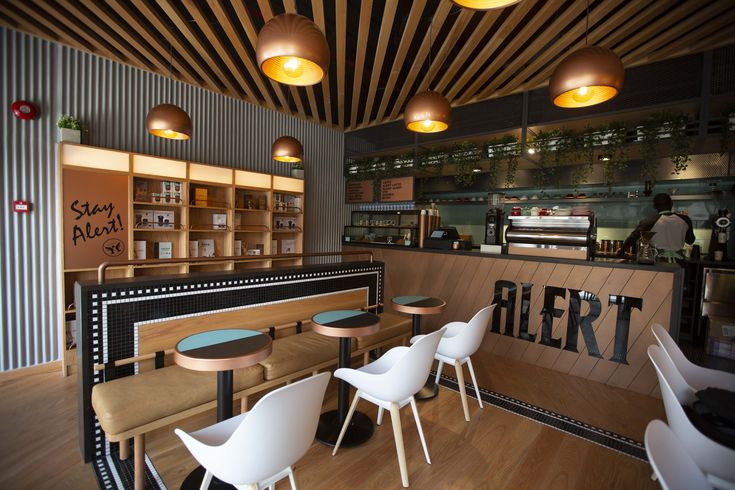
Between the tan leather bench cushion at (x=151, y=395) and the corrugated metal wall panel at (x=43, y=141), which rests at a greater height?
the corrugated metal wall panel at (x=43, y=141)

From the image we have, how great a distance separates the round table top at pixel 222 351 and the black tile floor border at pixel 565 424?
7.04ft

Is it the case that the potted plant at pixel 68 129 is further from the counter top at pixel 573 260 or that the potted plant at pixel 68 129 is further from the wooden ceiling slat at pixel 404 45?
the counter top at pixel 573 260

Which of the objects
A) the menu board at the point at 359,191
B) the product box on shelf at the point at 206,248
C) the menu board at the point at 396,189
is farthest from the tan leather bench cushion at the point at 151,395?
the menu board at the point at 359,191

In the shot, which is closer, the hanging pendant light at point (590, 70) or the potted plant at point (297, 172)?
the hanging pendant light at point (590, 70)

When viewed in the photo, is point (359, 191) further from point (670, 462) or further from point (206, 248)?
point (670, 462)

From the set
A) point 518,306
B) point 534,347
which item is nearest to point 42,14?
point 518,306

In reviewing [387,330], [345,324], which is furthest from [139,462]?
[387,330]

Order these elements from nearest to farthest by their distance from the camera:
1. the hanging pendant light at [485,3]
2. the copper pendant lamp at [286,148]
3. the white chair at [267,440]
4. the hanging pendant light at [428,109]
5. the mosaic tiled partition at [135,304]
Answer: the white chair at [267,440]
the hanging pendant light at [485,3]
the mosaic tiled partition at [135,304]
the hanging pendant light at [428,109]
the copper pendant lamp at [286,148]

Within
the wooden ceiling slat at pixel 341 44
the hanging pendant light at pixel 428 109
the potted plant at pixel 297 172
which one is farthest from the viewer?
the potted plant at pixel 297 172

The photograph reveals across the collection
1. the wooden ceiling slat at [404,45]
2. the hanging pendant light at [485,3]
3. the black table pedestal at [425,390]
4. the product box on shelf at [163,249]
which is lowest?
the black table pedestal at [425,390]

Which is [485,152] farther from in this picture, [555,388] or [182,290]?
[182,290]

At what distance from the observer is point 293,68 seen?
2176mm

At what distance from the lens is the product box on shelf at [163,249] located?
462 centimetres

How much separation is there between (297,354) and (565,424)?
7.41 feet
